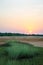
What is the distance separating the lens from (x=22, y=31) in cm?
144

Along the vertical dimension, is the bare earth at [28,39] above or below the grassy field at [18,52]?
above

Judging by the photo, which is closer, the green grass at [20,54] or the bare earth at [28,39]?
the green grass at [20,54]

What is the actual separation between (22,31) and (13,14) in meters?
0.19

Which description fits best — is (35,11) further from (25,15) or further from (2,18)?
(2,18)

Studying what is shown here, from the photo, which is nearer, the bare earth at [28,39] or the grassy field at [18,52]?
the grassy field at [18,52]

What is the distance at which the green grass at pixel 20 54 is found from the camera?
113 cm

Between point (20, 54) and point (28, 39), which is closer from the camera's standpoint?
point (20, 54)

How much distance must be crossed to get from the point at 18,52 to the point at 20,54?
1.0 inches

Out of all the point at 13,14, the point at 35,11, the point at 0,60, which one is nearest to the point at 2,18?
the point at 13,14

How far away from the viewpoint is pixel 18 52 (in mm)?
1227

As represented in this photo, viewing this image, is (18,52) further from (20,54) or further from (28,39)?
(28,39)

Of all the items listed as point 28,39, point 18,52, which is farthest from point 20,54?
point 28,39

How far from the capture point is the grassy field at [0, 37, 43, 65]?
113 centimetres

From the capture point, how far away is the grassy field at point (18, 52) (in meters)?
1.13
